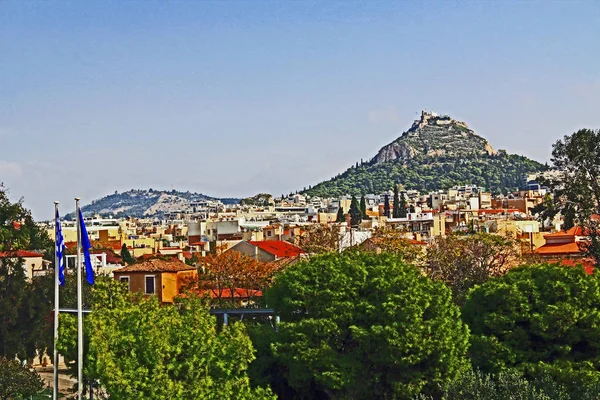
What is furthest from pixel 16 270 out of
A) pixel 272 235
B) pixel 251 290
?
pixel 272 235

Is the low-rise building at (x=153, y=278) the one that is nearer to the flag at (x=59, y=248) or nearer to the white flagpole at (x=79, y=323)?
the flag at (x=59, y=248)

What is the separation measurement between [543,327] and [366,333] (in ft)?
18.7

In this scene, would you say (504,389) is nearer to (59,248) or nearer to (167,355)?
(167,355)

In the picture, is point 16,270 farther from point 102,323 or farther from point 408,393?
point 408,393

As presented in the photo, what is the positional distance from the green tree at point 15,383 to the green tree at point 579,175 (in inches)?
1019

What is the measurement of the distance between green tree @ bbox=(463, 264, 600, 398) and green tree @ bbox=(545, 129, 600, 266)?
14.7 m

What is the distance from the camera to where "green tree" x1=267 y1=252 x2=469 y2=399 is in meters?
29.6

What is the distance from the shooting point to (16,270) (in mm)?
48438

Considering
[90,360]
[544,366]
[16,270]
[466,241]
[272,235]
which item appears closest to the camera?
[90,360]

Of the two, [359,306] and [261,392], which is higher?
[359,306]

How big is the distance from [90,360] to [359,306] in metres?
8.56

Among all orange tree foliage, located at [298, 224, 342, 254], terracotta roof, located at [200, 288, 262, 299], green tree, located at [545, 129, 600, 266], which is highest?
green tree, located at [545, 129, 600, 266]

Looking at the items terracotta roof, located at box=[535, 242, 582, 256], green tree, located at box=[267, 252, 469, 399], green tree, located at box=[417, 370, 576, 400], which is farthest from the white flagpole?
terracotta roof, located at box=[535, 242, 582, 256]

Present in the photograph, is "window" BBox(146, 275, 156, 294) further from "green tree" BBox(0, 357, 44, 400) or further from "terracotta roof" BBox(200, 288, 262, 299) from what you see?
"green tree" BBox(0, 357, 44, 400)
